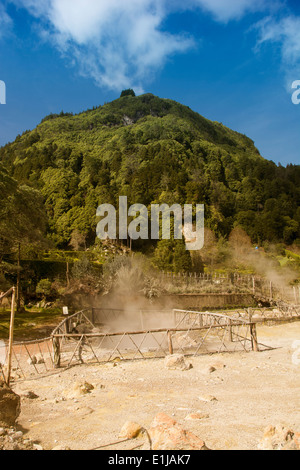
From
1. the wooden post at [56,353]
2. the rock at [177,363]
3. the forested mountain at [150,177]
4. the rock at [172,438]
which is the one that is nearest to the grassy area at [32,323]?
the wooden post at [56,353]

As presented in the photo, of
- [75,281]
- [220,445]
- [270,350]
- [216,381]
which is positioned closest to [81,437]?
[220,445]

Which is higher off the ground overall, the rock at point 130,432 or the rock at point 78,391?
the rock at point 130,432

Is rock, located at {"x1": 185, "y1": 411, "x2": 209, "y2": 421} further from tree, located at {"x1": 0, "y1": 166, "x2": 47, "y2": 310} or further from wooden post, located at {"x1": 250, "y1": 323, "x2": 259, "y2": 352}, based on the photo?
tree, located at {"x1": 0, "y1": 166, "x2": 47, "y2": 310}

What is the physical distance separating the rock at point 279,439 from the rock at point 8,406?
320cm

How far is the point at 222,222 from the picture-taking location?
49.6m

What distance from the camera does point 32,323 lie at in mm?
15562

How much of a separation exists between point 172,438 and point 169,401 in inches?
102

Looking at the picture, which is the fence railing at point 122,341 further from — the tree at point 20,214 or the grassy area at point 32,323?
the tree at point 20,214

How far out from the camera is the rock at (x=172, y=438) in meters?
3.24

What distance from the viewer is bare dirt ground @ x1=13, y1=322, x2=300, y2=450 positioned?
4211 millimetres

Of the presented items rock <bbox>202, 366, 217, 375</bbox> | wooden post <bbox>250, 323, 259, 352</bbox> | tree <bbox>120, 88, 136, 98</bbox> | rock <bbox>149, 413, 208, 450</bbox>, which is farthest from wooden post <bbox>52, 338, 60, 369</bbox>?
tree <bbox>120, 88, 136, 98</bbox>

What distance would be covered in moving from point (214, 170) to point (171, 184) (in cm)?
1878

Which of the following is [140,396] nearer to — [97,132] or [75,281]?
[75,281]

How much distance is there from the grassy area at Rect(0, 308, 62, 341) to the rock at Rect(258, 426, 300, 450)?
37.0 ft
